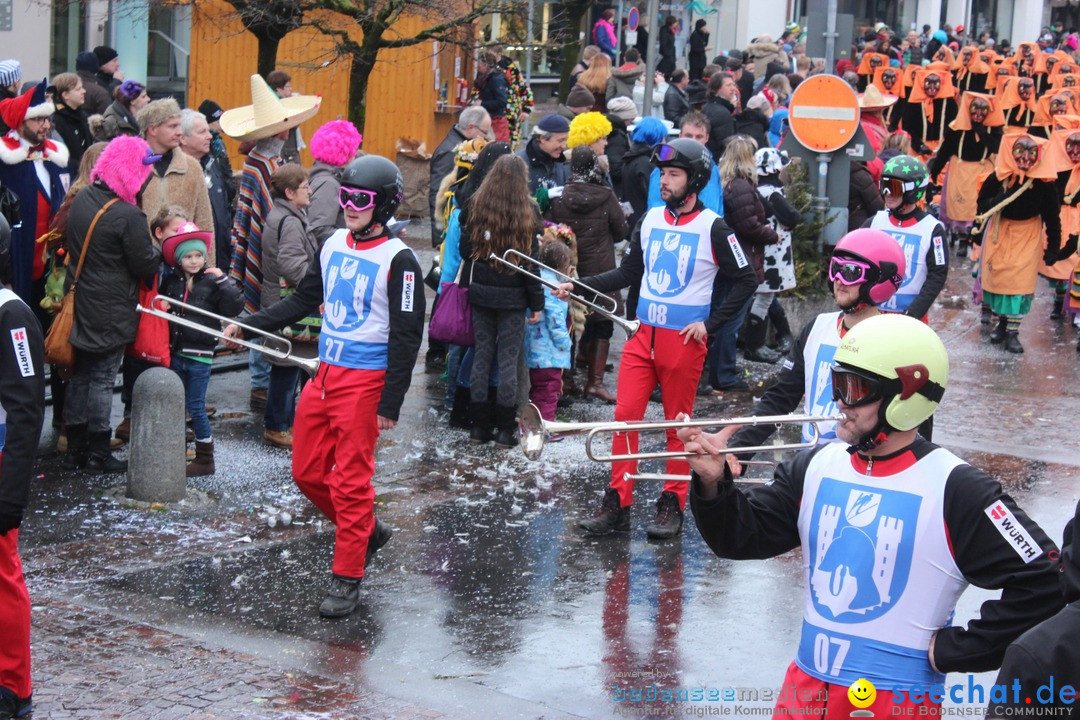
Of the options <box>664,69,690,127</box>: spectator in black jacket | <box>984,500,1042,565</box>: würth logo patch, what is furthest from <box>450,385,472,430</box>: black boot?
<box>664,69,690,127</box>: spectator in black jacket

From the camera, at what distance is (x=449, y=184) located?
10914 mm

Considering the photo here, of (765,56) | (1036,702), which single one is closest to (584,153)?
(1036,702)

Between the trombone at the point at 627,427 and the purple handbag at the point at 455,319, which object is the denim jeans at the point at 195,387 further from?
the trombone at the point at 627,427

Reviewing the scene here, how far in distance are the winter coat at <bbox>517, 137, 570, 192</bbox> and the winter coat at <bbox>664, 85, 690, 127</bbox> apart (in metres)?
7.39

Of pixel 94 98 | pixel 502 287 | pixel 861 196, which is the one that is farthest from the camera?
pixel 861 196

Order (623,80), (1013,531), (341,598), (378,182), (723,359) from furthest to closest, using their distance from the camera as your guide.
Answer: (623,80) < (723,359) < (378,182) < (341,598) < (1013,531)

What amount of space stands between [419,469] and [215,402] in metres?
2.10

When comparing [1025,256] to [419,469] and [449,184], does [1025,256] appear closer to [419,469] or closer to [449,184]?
[449,184]

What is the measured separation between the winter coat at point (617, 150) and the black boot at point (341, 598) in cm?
759

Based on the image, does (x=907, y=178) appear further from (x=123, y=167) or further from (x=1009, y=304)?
(x=1009, y=304)

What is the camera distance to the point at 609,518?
7945mm

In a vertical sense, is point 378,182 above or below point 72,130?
below

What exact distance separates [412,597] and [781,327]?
704 cm

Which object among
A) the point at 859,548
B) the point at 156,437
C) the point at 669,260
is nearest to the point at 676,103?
the point at 669,260
